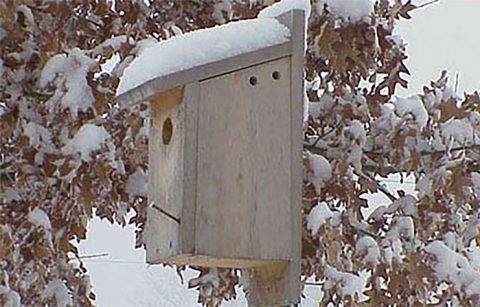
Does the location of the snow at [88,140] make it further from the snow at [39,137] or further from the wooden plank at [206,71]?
the wooden plank at [206,71]

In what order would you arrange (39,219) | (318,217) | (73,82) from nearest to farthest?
(318,217) < (73,82) < (39,219)

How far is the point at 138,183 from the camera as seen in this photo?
7.47ft

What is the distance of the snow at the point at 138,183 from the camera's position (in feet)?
7.46

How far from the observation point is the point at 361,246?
2098 mm

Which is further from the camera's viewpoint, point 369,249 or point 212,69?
point 369,249

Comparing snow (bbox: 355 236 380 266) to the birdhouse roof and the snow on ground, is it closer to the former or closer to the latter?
the birdhouse roof

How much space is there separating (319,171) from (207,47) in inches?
28.6

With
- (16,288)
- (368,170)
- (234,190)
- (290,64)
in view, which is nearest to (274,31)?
(290,64)

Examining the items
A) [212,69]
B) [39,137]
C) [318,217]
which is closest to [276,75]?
[212,69]

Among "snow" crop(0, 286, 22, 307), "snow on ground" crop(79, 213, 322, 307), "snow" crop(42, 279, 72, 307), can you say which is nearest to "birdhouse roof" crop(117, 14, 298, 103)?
"snow" crop(0, 286, 22, 307)

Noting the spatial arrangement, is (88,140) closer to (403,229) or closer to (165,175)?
(165,175)

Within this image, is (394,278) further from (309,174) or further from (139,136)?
(139,136)

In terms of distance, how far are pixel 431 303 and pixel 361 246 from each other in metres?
0.26

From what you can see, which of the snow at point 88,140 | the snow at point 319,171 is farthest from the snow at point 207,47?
the snow at point 319,171
